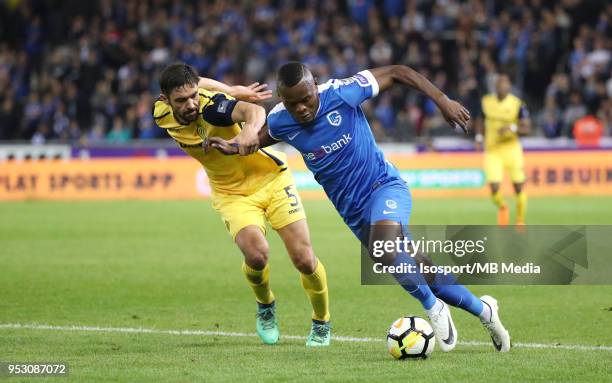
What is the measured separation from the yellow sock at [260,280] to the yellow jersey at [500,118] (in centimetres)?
1053

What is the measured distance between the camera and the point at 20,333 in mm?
9258

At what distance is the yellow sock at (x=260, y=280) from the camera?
8836 millimetres

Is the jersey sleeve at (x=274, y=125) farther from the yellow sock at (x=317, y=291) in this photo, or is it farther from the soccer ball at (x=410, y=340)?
the soccer ball at (x=410, y=340)

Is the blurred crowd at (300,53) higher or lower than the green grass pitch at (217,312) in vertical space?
higher

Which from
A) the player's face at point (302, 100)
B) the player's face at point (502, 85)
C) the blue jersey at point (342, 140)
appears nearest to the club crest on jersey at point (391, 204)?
the blue jersey at point (342, 140)

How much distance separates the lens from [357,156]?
8.07 metres

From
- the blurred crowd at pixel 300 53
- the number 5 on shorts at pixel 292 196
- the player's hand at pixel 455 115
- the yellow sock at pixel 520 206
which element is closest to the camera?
the player's hand at pixel 455 115

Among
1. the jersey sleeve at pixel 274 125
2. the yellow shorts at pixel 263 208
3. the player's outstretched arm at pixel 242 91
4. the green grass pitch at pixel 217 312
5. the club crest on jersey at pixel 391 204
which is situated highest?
the player's outstretched arm at pixel 242 91

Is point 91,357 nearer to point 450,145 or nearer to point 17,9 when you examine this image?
point 450,145

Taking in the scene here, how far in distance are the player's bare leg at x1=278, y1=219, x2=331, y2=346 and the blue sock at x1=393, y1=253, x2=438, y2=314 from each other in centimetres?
106

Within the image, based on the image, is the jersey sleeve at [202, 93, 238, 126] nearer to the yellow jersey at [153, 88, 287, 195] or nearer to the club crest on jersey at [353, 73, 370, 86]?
the yellow jersey at [153, 88, 287, 195]

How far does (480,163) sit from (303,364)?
18.3m

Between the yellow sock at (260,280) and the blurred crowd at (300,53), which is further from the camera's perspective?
the blurred crowd at (300,53)

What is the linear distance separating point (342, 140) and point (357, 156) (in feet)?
0.53
